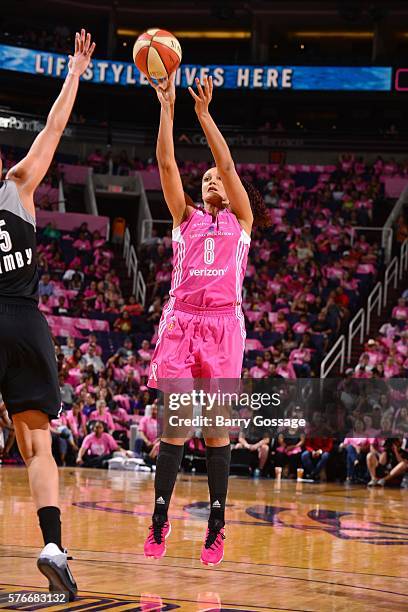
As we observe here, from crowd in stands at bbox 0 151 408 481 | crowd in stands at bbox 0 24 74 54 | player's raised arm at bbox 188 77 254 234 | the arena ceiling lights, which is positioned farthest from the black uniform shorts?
the arena ceiling lights

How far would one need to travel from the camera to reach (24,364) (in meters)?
4.89

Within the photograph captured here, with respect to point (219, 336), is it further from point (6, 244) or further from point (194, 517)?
point (194, 517)

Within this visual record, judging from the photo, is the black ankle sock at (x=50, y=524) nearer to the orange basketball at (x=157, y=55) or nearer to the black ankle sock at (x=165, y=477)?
the black ankle sock at (x=165, y=477)

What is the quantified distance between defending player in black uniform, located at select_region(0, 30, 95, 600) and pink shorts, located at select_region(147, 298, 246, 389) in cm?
138

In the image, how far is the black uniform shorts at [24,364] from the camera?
486 cm

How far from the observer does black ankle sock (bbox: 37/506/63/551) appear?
486 centimetres

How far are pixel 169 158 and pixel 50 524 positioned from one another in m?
2.56

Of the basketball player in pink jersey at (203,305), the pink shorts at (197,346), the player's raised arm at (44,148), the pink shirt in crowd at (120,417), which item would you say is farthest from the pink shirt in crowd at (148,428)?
the player's raised arm at (44,148)

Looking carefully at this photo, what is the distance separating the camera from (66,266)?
22.5 meters

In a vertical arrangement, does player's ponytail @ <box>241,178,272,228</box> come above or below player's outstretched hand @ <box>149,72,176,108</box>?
below

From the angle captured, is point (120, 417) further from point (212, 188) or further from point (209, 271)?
point (209, 271)

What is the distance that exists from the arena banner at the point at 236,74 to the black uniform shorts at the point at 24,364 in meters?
24.2

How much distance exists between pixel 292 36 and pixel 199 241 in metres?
27.0

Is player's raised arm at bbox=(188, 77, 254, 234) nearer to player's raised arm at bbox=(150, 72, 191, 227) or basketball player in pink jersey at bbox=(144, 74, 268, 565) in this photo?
basketball player in pink jersey at bbox=(144, 74, 268, 565)
